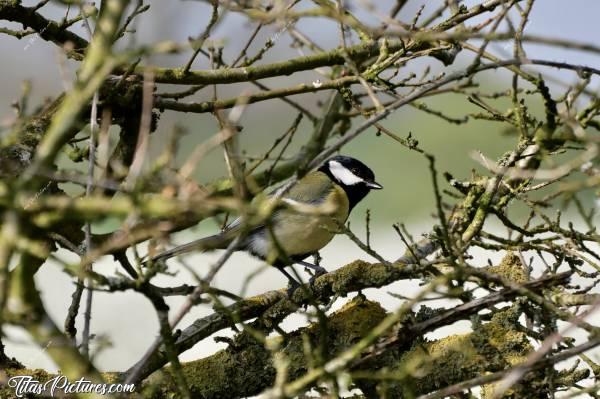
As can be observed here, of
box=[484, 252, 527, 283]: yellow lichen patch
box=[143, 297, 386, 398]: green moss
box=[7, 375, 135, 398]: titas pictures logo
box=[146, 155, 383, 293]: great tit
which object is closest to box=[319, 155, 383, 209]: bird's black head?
box=[146, 155, 383, 293]: great tit

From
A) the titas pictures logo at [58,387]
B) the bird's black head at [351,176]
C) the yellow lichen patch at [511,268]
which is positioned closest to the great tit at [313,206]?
the bird's black head at [351,176]

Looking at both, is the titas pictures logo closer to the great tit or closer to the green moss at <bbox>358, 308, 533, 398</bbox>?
the green moss at <bbox>358, 308, 533, 398</bbox>

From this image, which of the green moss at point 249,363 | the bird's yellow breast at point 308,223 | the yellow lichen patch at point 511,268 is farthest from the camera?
the bird's yellow breast at point 308,223

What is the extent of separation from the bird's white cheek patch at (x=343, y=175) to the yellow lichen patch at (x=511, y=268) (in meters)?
1.74

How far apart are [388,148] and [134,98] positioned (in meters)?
7.15

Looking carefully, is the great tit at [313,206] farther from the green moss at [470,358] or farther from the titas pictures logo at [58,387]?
the titas pictures logo at [58,387]

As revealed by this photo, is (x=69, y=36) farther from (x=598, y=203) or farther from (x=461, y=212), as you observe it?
(x=598, y=203)

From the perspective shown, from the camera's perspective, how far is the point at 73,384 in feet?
6.77

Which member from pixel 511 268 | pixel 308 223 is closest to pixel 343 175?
pixel 308 223

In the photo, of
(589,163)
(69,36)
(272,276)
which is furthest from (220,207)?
(272,276)

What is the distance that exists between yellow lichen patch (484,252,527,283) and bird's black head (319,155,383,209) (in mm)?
1676

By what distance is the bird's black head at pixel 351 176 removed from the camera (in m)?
4.62

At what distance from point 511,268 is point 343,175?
6.06 ft

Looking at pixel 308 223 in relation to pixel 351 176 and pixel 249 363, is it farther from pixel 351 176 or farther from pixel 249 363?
pixel 249 363
